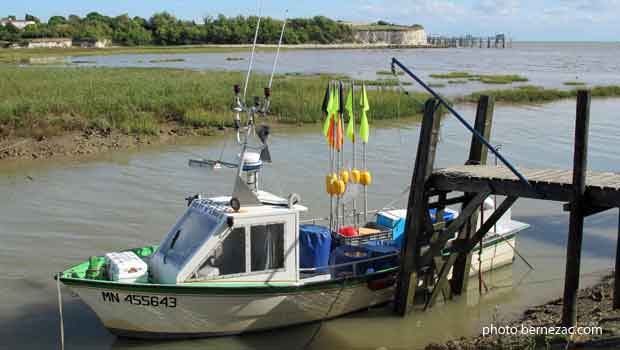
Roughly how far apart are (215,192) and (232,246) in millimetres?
9214

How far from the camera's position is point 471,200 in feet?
35.6

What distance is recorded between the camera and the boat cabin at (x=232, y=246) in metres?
9.43

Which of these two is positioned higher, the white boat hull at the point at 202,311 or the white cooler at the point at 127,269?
the white cooler at the point at 127,269

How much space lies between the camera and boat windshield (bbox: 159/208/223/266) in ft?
31.4

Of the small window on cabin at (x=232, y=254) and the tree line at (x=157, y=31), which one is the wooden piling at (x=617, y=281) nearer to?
the small window on cabin at (x=232, y=254)

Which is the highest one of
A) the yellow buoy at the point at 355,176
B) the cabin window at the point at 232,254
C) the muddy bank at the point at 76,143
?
the yellow buoy at the point at 355,176

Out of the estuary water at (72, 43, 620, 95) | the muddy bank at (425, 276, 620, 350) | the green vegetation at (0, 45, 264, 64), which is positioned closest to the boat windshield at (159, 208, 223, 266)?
the muddy bank at (425, 276, 620, 350)

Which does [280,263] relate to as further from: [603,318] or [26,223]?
[26,223]

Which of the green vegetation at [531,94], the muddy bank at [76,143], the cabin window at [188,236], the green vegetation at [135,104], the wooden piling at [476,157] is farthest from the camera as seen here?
the green vegetation at [531,94]

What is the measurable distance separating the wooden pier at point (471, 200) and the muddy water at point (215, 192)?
715mm

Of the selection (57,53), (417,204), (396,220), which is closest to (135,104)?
(396,220)

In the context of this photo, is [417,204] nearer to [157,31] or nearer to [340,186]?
[340,186]

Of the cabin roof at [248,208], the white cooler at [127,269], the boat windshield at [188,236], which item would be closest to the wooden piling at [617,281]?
the cabin roof at [248,208]

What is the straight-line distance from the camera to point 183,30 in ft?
517
